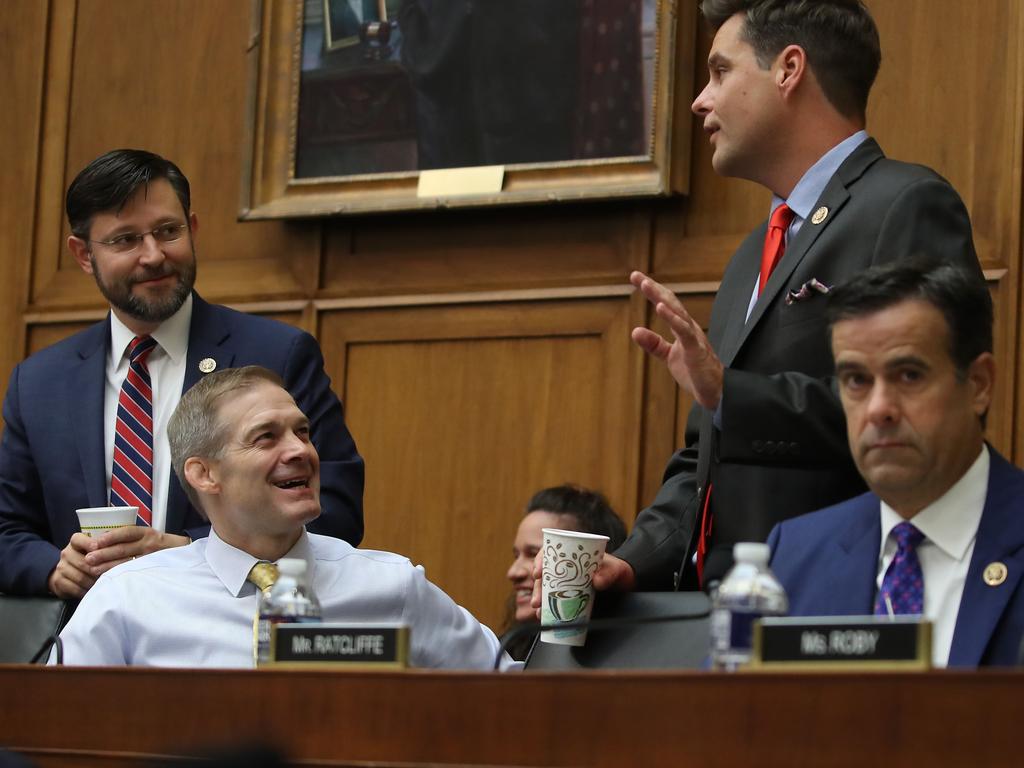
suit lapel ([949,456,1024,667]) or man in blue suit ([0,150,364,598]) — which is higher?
man in blue suit ([0,150,364,598])

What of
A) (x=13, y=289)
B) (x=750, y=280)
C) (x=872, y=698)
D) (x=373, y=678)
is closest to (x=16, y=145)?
(x=13, y=289)

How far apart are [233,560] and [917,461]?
1277 millimetres

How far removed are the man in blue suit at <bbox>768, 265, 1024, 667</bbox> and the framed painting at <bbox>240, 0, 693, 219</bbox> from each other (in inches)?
83.6

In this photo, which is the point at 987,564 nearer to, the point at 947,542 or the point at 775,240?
the point at 947,542

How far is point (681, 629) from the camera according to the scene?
101 inches

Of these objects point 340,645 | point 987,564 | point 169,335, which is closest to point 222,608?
point 169,335

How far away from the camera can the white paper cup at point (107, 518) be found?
3.23 m

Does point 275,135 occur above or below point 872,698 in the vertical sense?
above

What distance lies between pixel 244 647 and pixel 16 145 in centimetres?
311

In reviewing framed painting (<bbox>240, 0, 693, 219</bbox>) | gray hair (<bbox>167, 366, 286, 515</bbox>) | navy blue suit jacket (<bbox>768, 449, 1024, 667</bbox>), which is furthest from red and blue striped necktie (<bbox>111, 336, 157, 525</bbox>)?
navy blue suit jacket (<bbox>768, 449, 1024, 667</bbox>)

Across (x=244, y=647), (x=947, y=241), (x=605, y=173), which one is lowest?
(x=244, y=647)

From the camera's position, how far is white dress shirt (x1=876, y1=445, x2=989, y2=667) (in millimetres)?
2225

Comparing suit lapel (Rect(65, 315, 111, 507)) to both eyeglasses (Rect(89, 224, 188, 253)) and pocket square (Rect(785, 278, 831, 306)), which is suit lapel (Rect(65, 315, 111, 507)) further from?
pocket square (Rect(785, 278, 831, 306))

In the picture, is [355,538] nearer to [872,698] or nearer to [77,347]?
[77,347]
